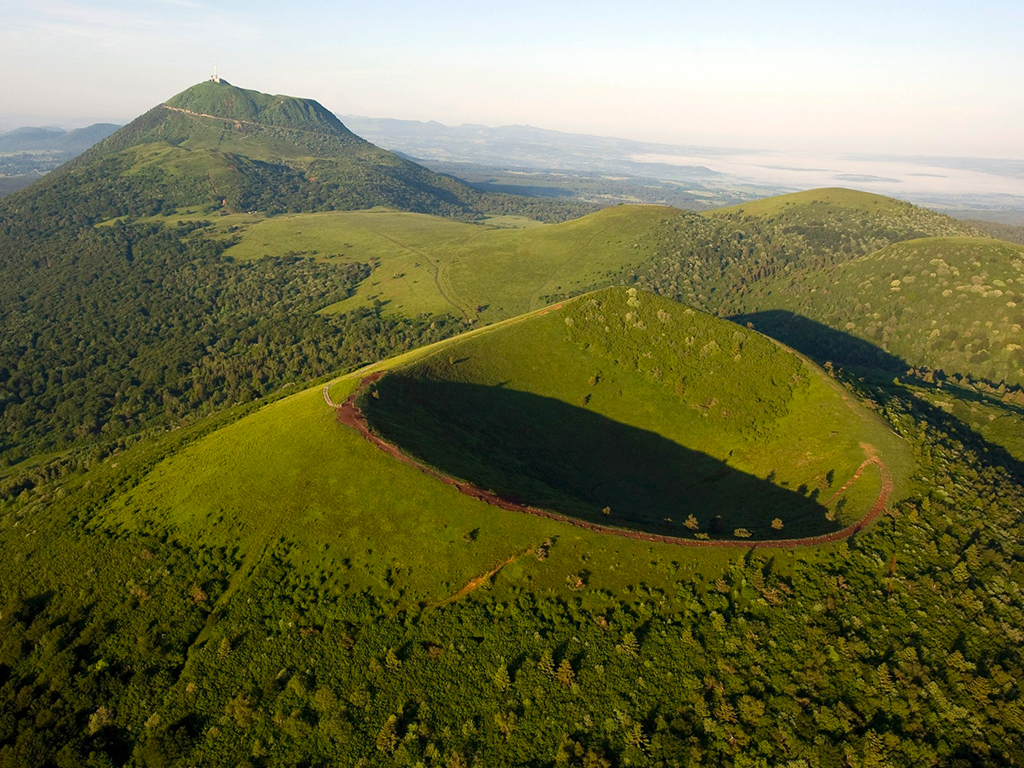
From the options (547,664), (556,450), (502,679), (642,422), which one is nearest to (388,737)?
(502,679)

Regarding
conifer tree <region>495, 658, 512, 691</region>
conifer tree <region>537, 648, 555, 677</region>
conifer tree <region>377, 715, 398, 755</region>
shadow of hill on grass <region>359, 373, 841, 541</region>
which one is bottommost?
conifer tree <region>377, 715, 398, 755</region>

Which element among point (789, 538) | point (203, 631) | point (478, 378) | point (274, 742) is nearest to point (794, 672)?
point (789, 538)

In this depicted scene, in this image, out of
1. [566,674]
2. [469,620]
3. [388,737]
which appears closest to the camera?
[388,737]

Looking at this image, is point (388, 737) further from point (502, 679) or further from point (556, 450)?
point (556, 450)

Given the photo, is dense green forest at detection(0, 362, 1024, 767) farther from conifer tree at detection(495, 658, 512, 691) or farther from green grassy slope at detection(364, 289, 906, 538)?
green grassy slope at detection(364, 289, 906, 538)

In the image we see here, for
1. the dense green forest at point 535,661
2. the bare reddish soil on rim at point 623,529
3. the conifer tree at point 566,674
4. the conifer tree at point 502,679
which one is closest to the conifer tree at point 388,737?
the dense green forest at point 535,661

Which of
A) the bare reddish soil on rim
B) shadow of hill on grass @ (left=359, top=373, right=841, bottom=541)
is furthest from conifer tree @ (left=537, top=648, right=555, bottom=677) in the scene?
shadow of hill on grass @ (left=359, top=373, right=841, bottom=541)
